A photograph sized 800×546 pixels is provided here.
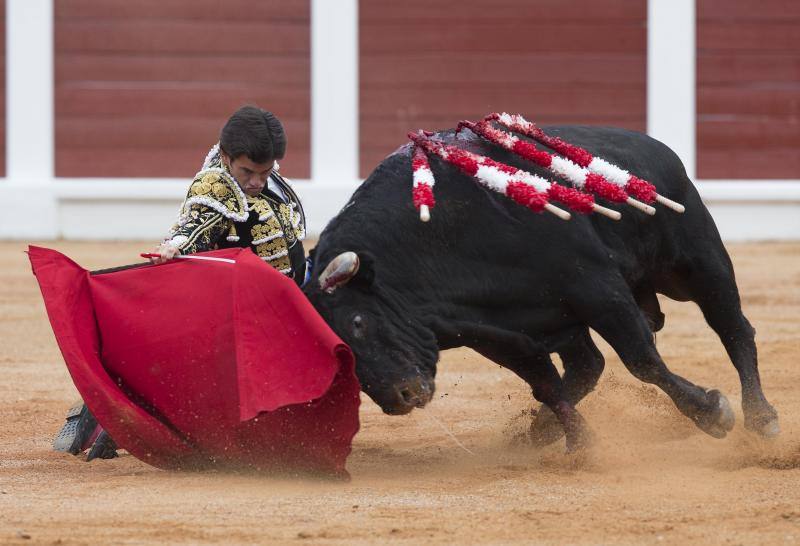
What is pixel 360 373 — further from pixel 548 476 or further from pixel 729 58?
pixel 729 58

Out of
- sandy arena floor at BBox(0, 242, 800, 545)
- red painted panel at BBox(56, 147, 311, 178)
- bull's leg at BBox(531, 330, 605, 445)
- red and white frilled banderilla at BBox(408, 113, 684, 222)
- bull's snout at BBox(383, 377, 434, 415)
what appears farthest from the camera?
red painted panel at BBox(56, 147, 311, 178)

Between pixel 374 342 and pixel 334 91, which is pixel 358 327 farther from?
pixel 334 91

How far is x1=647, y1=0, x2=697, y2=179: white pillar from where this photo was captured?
1099 cm

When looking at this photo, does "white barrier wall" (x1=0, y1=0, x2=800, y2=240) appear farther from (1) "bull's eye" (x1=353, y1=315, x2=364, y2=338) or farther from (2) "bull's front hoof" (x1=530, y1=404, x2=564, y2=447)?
(1) "bull's eye" (x1=353, y1=315, x2=364, y2=338)

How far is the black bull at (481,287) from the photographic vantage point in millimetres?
3830

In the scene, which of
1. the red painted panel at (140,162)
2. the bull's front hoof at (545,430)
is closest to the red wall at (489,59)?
the red painted panel at (140,162)

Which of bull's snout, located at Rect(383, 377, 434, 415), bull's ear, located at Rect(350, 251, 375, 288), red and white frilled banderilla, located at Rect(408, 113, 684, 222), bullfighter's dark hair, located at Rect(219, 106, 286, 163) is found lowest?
Result: bull's snout, located at Rect(383, 377, 434, 415)

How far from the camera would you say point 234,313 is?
381 centimetres

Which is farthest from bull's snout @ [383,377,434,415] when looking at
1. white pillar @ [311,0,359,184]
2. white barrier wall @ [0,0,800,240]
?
white pillar @ [311,0,359,184]

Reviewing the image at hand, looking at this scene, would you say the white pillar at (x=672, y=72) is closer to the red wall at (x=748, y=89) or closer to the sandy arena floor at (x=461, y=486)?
the red wall at (x=748, y=89)

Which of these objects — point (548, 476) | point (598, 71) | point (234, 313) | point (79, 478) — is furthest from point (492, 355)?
point (598, 71)

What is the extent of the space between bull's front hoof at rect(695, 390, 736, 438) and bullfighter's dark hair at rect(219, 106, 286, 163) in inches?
53.7

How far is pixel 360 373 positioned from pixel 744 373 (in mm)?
1337

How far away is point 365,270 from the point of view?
12.4ft
